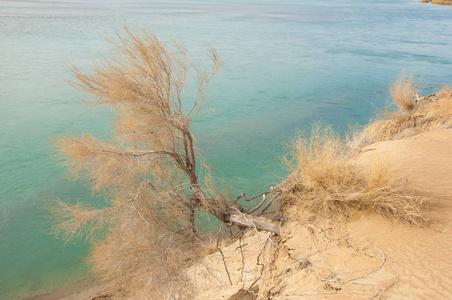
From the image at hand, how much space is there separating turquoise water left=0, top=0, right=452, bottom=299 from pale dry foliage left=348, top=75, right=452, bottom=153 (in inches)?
106

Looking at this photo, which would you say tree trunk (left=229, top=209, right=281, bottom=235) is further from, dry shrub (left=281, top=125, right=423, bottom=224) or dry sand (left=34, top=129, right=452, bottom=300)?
dry shrub (left=281, top=125, right=423, bottom=224)

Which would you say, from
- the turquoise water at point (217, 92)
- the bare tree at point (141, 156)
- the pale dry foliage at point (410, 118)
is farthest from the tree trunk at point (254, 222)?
the pale dry foliage at point (410, 118)

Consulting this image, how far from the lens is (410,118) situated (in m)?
11.5

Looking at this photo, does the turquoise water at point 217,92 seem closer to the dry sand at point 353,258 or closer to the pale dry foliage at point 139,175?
the pale dry foliage at point 139,175

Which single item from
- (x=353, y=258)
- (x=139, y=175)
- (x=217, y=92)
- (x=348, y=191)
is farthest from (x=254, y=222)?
(x=217, y=92)

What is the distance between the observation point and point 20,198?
980 centimetres

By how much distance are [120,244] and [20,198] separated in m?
4.97

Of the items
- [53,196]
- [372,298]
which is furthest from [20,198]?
[372,298]

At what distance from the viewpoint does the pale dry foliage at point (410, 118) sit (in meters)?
10.5

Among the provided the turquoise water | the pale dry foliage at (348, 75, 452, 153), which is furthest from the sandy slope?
the turquoise water

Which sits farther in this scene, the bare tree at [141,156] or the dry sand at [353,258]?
the bare tree at [141,156]

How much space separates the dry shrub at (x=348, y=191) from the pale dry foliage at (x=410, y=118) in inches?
144

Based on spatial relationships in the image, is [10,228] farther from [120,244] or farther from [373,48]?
[373,48]

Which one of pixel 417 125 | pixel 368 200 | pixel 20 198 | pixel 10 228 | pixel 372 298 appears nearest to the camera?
pixel 372 298
